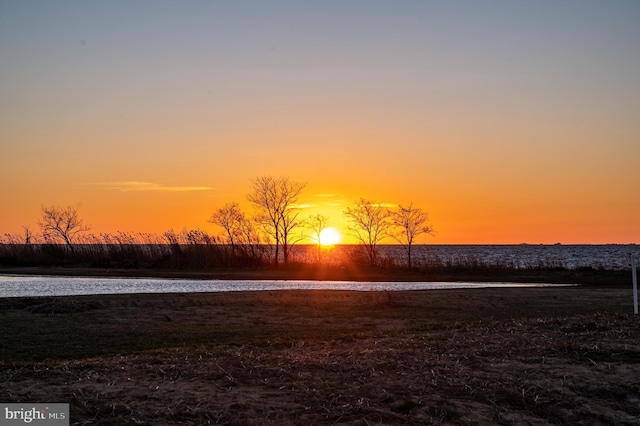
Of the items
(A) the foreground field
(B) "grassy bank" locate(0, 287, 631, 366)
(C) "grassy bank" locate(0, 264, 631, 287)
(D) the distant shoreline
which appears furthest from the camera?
(C) "grassy bank" locate(0, 264, 631, 287)

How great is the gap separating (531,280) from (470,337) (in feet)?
103

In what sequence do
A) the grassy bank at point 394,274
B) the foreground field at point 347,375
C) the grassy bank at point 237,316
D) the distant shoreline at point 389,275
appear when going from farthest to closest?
the grassy bank at point 394,274, the distant shoreline at point 389,275, the grassy bank at point 237,316, the foreground field at point 347,375

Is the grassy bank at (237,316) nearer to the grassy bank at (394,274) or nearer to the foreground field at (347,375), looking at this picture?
the foreground field at (347,375)

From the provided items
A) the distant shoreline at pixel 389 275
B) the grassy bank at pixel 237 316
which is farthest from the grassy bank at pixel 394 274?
the grassy bank at pixel 237 316

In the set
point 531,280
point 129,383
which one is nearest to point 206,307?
point 129,383

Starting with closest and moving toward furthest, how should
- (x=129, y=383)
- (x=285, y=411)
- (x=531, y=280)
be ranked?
(x=285, y=411) → (x=129, y=383) → (x=531, y=280)

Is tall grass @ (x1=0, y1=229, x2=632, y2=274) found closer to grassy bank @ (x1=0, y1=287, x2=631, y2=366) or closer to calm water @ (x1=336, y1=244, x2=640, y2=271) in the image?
calm water @ (x1=336, y1=244, x2=640, y2=271)

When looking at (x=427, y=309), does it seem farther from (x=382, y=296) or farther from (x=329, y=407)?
(x=329, y=407)

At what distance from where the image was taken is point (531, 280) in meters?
40.4

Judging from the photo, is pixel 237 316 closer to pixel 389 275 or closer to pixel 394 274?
pixel 389 275

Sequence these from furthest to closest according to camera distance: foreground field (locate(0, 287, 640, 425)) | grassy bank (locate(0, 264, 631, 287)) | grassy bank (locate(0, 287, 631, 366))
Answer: grassy bank (locate(0, 264, 631, 287)) → grassy bank (locate(0, 287, 631, 366)) → foreground field (locate(0, 287, 640, 425))

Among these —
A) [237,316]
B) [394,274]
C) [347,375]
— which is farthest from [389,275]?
[347,375]

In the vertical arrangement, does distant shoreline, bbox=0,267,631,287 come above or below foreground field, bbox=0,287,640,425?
above

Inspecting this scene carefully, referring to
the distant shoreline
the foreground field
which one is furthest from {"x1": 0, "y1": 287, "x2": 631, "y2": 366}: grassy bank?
the distant shoreline
